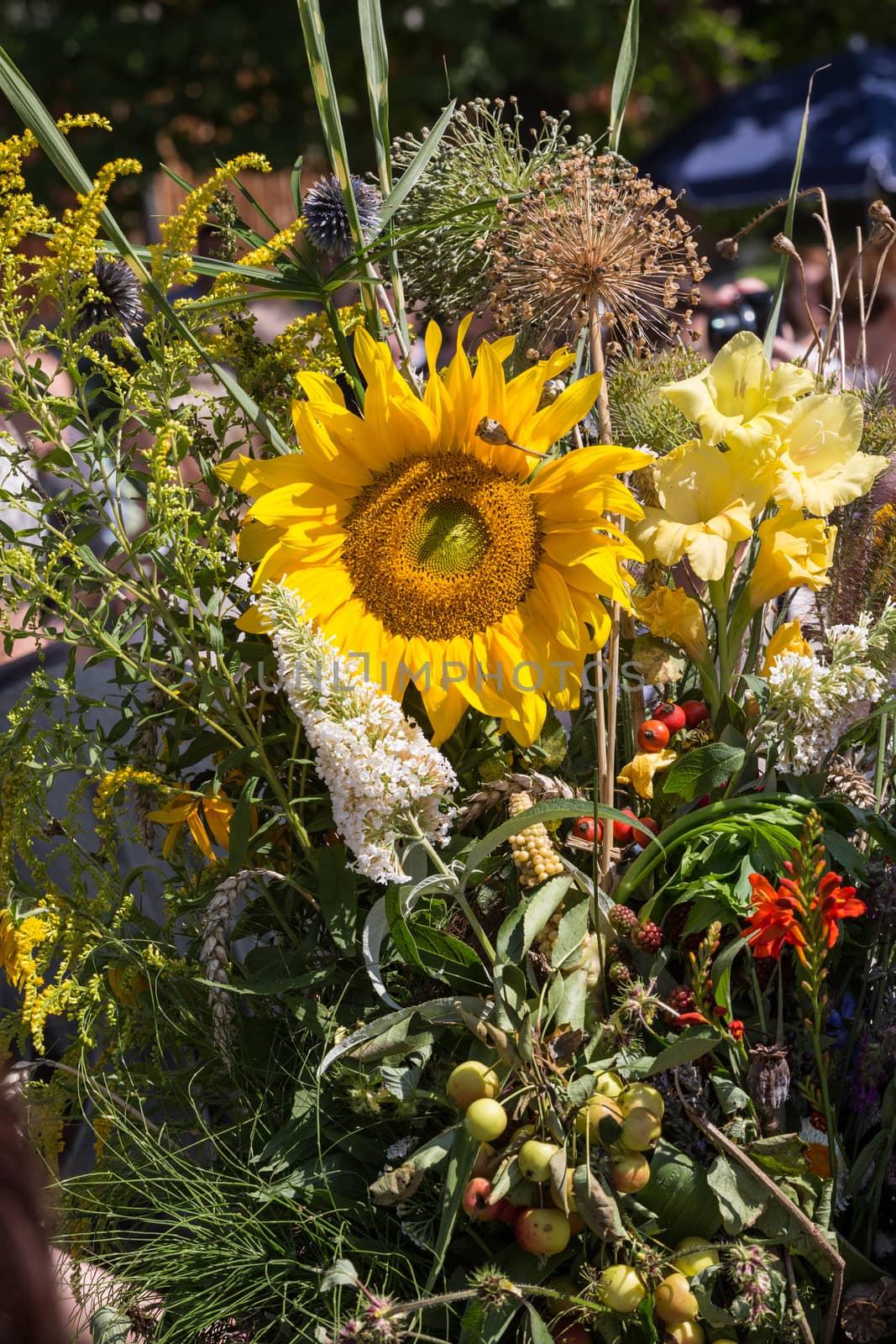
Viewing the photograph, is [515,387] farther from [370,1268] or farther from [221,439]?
[370,1268]

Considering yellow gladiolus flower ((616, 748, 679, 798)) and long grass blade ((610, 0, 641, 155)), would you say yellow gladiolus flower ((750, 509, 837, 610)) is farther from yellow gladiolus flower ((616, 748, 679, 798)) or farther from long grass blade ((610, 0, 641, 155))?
long grass blade ((610, 0, 641, 155))

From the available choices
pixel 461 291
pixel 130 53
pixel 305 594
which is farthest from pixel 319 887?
pixel 130 53

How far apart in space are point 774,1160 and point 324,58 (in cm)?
69

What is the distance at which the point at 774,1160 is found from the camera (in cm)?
63

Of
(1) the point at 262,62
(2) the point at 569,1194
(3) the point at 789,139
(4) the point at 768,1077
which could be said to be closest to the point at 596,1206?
(2) the point at 569,1194

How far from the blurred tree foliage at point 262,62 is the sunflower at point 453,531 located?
15.4 feet

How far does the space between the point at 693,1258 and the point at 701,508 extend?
1.41 ft

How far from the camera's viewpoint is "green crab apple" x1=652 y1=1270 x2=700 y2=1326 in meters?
0.60

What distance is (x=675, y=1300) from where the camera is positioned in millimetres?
600

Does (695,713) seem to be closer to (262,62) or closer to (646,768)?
(646,768)

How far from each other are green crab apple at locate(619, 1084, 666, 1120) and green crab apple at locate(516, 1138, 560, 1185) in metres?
0.05

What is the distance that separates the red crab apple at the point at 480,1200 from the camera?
0.62m

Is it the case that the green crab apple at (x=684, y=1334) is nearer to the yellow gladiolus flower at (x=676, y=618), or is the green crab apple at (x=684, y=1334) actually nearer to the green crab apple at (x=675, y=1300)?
the green crab apple at (x=675, y=1300)

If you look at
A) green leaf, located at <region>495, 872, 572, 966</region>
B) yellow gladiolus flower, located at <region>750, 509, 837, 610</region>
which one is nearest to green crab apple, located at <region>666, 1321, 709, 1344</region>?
green leaf, located at <region>495, 872, 572, 966</region>
